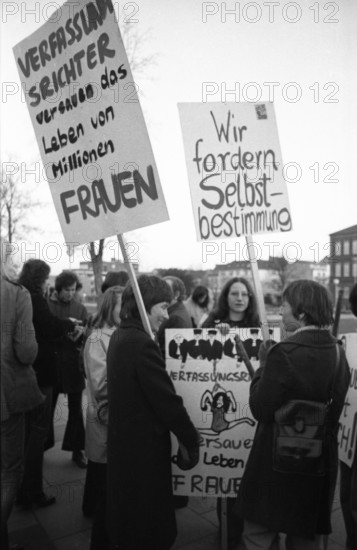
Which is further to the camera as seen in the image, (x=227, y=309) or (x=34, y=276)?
(x=227, y=309)

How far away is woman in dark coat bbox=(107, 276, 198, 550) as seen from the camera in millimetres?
2123

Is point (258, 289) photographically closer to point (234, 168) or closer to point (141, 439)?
point (234, 168)

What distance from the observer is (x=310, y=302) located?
2.07 metres

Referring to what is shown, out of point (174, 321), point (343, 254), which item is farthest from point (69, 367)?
point (343, 254)

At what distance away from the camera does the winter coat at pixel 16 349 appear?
2.46 metres

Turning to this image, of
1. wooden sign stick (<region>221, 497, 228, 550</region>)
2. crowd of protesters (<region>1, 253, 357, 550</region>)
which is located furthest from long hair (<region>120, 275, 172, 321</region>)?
wooden sign stick (<region>221, 497, 228, 550</region>)

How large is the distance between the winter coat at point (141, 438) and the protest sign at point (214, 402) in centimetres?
58

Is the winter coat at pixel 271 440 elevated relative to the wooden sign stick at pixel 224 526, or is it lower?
elevated

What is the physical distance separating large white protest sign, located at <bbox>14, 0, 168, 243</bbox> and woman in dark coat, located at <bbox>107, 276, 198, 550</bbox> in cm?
78

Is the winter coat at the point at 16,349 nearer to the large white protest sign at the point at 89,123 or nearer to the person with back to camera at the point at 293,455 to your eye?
the large white protest sign at the point at 89,123

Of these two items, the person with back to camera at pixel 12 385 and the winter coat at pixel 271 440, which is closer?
the winter coat at pixel 271 440

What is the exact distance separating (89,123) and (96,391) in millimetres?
1667

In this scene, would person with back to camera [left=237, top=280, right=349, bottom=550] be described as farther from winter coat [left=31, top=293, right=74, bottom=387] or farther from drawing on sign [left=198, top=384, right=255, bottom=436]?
winter coat [left=31, top=293, right=74, bottom=387]

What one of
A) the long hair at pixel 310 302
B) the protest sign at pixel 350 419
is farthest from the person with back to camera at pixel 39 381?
the protest sign at pixel 350 419
